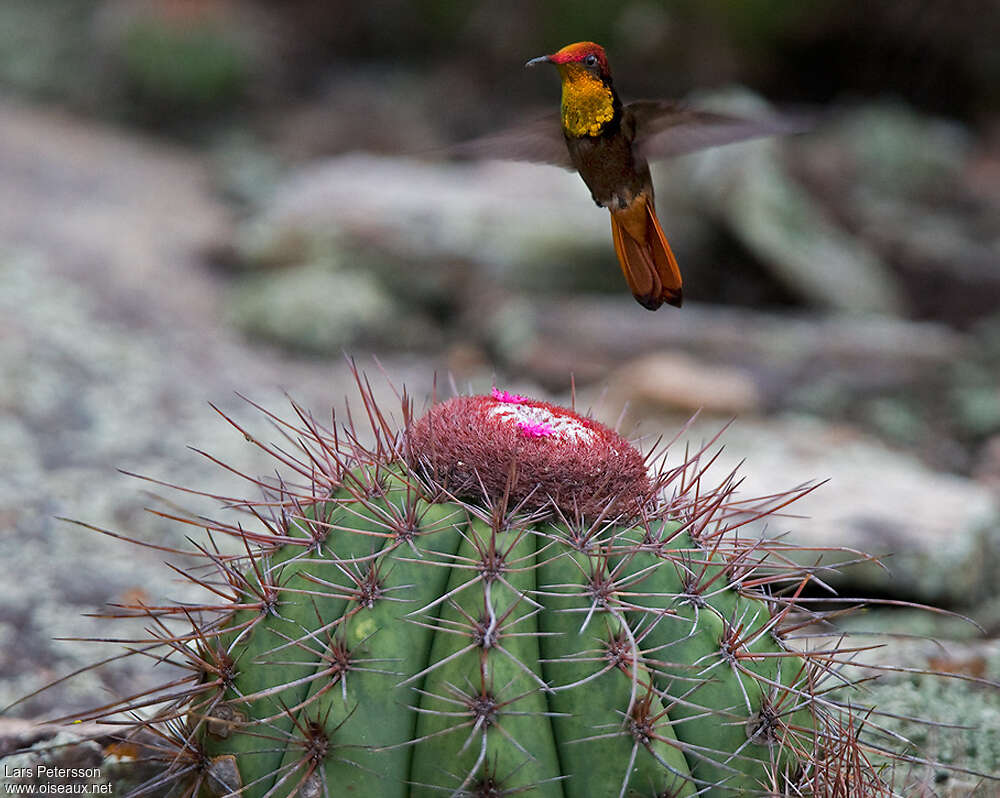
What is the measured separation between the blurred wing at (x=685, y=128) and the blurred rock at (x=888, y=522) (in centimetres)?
179

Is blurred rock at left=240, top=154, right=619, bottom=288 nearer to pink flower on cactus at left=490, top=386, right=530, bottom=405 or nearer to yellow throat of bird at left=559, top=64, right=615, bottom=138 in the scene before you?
pink flower on cactus at left=490, top=386, right=530, bottom=405

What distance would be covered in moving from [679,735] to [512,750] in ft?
1.10

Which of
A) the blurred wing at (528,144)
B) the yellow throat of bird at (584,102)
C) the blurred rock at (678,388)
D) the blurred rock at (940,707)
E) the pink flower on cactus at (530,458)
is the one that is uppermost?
the blurred rock at (678,388)

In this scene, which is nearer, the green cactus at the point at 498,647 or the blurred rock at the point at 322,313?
the green cactus at the point at 498,647

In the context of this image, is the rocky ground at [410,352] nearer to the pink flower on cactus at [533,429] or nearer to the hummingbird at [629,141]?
the pink flower on cactus at [533,429]

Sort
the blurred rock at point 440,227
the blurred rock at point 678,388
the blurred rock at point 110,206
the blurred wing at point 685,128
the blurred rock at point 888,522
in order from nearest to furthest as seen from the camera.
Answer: the blurred wing at point 685,128, the blurred rock at point 888,522, the blurred rock at point 678,388, the blurred rock at point 110,206, the blurred rock at point 440,227

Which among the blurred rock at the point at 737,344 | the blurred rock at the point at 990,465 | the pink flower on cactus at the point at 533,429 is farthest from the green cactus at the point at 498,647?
the blurred rock at the point at 737,344

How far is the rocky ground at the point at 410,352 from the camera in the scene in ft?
13.3

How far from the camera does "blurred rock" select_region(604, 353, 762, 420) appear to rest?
6.03 meters

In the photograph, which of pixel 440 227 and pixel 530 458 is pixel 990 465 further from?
pixel 530 458

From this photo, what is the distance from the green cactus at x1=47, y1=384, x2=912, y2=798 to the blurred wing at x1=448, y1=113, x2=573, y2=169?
20.2 inches

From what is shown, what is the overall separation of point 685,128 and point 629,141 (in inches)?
6.6

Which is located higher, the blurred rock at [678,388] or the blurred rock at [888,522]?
the blurred rock at [678,388]

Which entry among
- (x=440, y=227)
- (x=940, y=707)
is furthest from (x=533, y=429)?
(x=440, y=227)
